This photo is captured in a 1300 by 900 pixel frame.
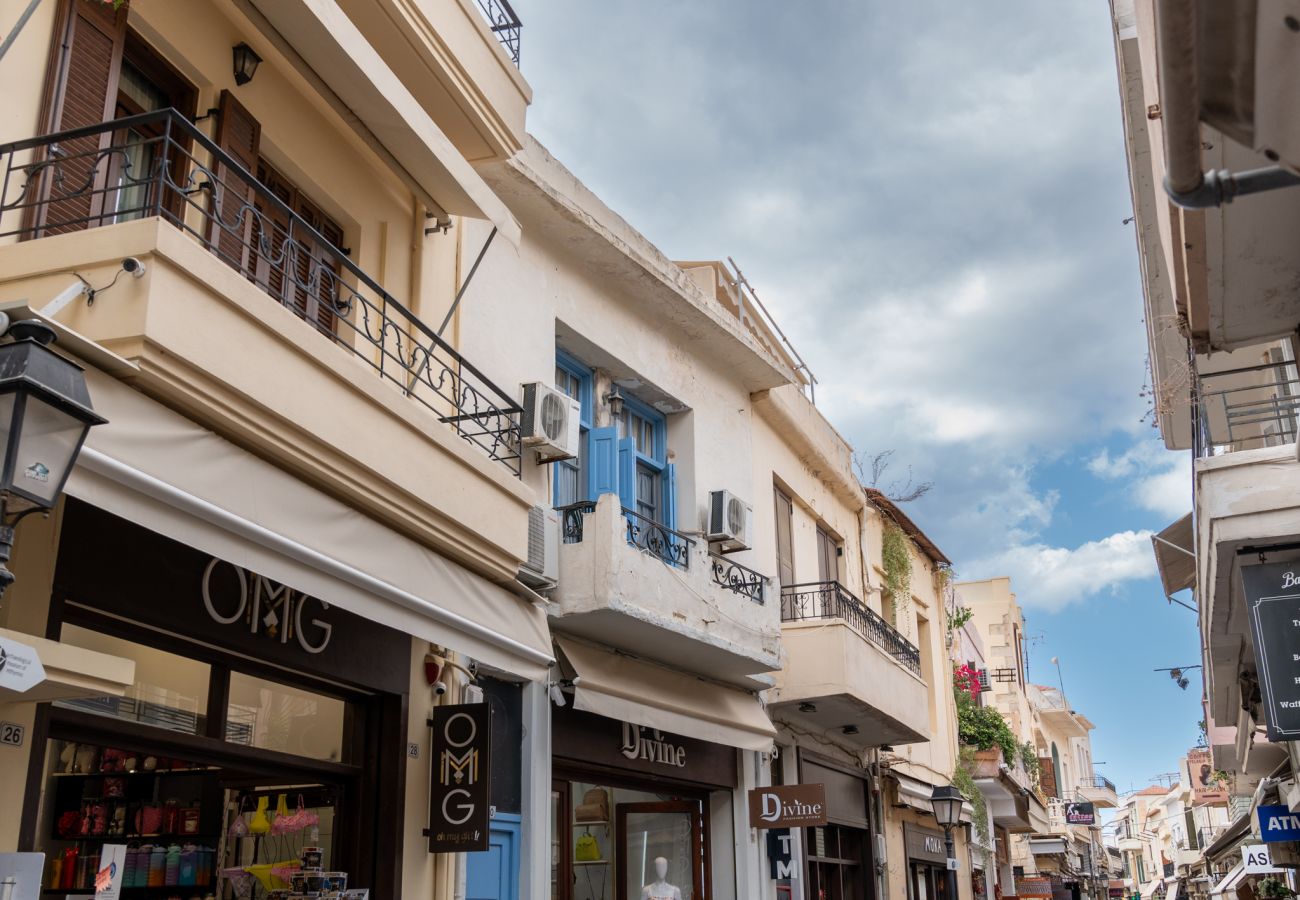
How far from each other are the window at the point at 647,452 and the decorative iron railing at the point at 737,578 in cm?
66

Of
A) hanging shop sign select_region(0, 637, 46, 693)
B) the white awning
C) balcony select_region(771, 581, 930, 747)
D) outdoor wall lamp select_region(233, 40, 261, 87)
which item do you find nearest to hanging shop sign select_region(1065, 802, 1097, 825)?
balcony select_region(771, 581, 930, 747)

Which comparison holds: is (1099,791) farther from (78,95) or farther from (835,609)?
(78,95)

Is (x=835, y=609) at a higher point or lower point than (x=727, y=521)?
lower

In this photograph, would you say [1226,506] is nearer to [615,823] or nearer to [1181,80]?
[615,823]

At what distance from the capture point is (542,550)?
9.52 metres

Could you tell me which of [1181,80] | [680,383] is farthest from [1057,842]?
[1181,80]

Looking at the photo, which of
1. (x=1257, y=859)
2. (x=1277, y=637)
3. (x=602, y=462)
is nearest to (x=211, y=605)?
(x=602, y=462)

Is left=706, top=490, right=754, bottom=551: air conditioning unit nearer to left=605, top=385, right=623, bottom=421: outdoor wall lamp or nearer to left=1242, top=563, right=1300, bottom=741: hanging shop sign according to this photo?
left=605, top=385, right=623, bottom=421: outdoor wall lamp

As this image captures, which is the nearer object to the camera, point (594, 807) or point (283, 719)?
point (283, 719)

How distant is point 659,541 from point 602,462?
1.04 m

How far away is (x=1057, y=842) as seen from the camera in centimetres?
4162

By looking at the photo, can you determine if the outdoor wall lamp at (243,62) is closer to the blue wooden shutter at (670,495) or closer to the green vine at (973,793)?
the blue wooden shutter at (670,495)

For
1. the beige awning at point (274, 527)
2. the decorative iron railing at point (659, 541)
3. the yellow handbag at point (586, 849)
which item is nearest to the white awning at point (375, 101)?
the beige awning at point (274, 527)

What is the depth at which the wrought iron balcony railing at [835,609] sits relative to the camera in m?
14.8
